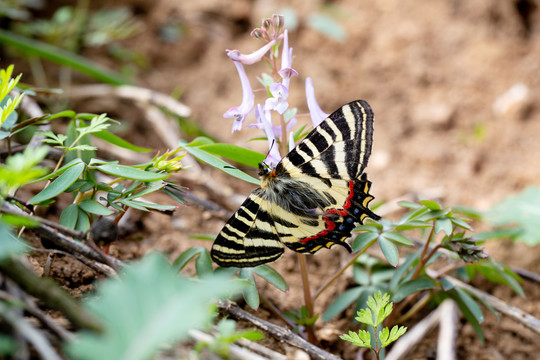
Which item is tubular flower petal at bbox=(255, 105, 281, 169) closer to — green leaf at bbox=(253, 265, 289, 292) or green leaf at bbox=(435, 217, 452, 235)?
green leaf at bbox=(253, 265, 289, 292)

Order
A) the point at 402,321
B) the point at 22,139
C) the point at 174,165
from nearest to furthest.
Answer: the point at 174,165
the point at 402,321
the point at 22,139

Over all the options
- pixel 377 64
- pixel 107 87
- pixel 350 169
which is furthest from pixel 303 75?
pixel 350 169

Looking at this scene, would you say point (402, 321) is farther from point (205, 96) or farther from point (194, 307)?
point (205, 96)

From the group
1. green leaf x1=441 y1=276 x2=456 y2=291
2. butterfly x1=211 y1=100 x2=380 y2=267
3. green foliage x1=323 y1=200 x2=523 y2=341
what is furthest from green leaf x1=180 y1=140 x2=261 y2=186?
green leaf x1=441 y1=276 x2=456 y2=291

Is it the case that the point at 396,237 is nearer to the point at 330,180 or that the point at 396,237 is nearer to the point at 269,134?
the point at 330,180

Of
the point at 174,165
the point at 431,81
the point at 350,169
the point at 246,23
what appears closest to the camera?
the point at 174,165
